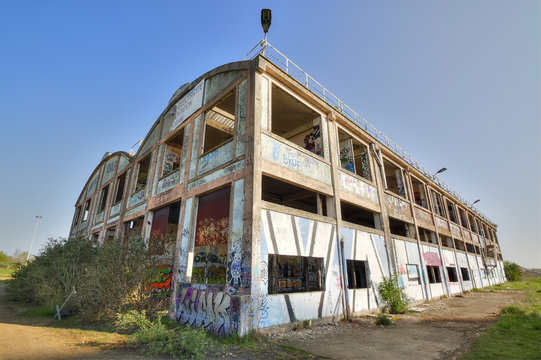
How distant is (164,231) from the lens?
12.0 m

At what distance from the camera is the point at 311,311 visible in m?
8.17

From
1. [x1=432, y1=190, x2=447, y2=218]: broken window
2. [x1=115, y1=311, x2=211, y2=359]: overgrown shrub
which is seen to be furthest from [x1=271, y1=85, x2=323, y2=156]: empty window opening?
[x1=432, y1=190, x2=447, y2=218]: broken window

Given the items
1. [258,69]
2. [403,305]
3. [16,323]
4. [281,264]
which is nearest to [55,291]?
[16,323]

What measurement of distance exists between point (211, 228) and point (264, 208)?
250cm

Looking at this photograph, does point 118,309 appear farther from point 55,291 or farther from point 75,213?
point 75,213

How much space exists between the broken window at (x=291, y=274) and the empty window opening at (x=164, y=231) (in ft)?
16.4

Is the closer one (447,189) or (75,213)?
(447,189)

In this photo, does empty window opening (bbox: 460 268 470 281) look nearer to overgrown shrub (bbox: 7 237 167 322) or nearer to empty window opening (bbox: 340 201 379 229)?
empty window opening (bbox: 340 201 379 229)

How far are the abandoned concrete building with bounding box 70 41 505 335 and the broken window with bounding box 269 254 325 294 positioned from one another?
6cm

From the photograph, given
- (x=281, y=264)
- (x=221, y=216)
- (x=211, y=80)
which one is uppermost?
(x=211, y=80)

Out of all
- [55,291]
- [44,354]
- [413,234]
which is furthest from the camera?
[413,234]

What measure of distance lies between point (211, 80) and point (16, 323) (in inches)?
449

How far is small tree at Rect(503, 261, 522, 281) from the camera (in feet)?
144

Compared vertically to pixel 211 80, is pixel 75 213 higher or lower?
lower
